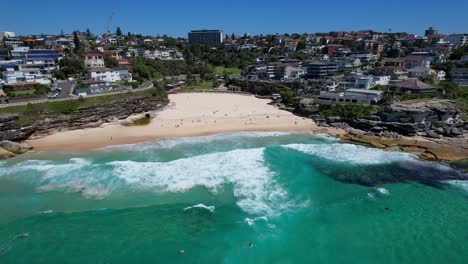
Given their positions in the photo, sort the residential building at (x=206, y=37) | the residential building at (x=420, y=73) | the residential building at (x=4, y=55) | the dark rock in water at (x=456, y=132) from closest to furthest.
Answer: the dark rock in water at (x=456, y=132) < the residential building at (x=420, y=73) < the residential building at (x=4, y=55) < the residential building at (x=206, y=37)

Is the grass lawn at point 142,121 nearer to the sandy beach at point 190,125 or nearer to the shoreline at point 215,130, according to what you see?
the shoreline at point 215,130

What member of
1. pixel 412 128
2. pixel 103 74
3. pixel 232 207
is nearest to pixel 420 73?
pixel 412 128

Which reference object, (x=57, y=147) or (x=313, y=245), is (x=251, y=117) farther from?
(x=313, y=245)

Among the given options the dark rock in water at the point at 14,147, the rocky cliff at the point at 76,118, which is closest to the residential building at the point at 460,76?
the rocky cliff at the point at 76,118

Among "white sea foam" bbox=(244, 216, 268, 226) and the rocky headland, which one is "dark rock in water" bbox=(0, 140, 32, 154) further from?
the rocky headland

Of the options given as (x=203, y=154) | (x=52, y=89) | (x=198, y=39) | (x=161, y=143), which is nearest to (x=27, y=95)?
(x=52, y=89)

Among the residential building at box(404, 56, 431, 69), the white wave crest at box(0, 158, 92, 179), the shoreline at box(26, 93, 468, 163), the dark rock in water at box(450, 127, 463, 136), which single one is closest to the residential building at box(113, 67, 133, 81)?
the shoreline at box(26, 93, 468, 163)
